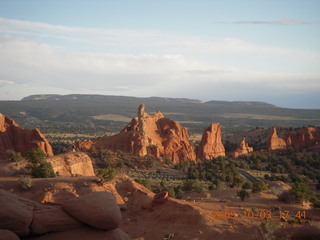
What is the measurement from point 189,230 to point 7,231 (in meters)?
9.73

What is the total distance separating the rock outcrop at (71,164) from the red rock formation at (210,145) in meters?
36.3

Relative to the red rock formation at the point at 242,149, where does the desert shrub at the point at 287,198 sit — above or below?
above

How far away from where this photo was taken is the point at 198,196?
90.8ft

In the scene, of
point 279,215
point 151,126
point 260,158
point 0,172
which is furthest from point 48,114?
point 279,215

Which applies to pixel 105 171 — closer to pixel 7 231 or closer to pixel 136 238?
pixel 136 238

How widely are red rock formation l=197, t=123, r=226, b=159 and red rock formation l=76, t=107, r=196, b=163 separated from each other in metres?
2.93

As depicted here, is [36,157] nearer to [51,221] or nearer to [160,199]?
[160,199]

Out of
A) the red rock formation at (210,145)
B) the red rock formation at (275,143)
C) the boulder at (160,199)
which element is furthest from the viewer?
the red rock formation at (275,143)

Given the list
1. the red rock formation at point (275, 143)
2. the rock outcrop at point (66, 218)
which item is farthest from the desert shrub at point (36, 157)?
the red rock formation at point (275, 143)

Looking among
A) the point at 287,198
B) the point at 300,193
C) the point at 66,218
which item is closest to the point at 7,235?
the point at 66,218

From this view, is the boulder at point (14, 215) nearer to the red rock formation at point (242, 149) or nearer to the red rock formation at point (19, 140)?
the red rock formation at point (19, 140)
